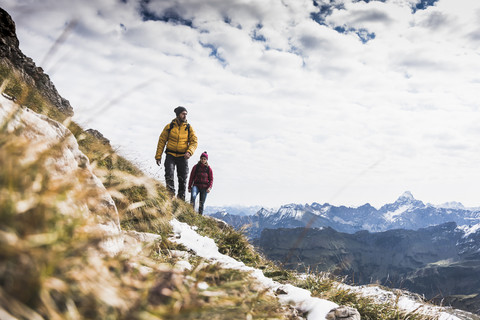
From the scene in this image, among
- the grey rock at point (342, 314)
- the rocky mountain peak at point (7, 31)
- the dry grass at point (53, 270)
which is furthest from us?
the rocky mountain peak at point (7, 31)

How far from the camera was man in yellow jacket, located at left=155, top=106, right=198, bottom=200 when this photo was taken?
10875 mm

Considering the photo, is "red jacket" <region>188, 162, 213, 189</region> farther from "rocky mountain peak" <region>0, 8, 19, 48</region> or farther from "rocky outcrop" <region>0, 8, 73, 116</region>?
"rocky mountain peak" <region>0, 8, 19, 48</region>

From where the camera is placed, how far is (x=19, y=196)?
1.27 m

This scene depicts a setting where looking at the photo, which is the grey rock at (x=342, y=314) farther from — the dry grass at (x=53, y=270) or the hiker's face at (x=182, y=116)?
the hiker's face at (x=182, y=116)

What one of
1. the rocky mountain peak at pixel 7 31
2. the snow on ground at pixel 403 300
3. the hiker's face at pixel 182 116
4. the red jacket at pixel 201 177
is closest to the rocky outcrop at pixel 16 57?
the rocky mountain peak at pixel 7 31

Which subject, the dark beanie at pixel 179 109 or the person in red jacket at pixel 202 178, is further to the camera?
the person in red jacket at pixel 202 178

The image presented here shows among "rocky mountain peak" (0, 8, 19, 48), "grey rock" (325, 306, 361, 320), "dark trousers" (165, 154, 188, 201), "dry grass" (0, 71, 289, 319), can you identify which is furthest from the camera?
"rocky mountain peak" (0, 8, 19, 48)

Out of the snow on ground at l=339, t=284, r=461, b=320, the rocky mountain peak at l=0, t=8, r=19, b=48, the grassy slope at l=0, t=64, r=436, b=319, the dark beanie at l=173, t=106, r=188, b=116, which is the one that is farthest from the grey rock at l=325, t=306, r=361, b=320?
the rocky mountain peak at l=0, t=8, r=19, b=48

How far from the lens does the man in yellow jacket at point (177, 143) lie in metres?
10.9

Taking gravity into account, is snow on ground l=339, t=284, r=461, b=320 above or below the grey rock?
below

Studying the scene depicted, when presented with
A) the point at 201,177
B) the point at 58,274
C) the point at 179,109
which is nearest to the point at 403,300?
the point at 58,274

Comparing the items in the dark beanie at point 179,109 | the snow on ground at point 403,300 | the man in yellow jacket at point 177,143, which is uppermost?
the dark beanie at point 179,109

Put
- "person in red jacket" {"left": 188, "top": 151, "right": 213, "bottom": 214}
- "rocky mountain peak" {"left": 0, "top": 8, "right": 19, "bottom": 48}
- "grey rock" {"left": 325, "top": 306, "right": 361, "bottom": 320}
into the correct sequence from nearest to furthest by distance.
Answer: "grey rock" {"left": 325, "top": 306, "right": 361, "bottom": 320}
"person in red jacket" {"left": 188, "top": 151, "right": 213, "bottom": 214}
"rocky mountain peak" {"left": 0, "top": 8, "right": 19, "bottom": 48}

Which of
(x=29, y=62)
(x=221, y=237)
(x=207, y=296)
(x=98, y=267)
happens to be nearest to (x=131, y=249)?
(x=207, y=296)
